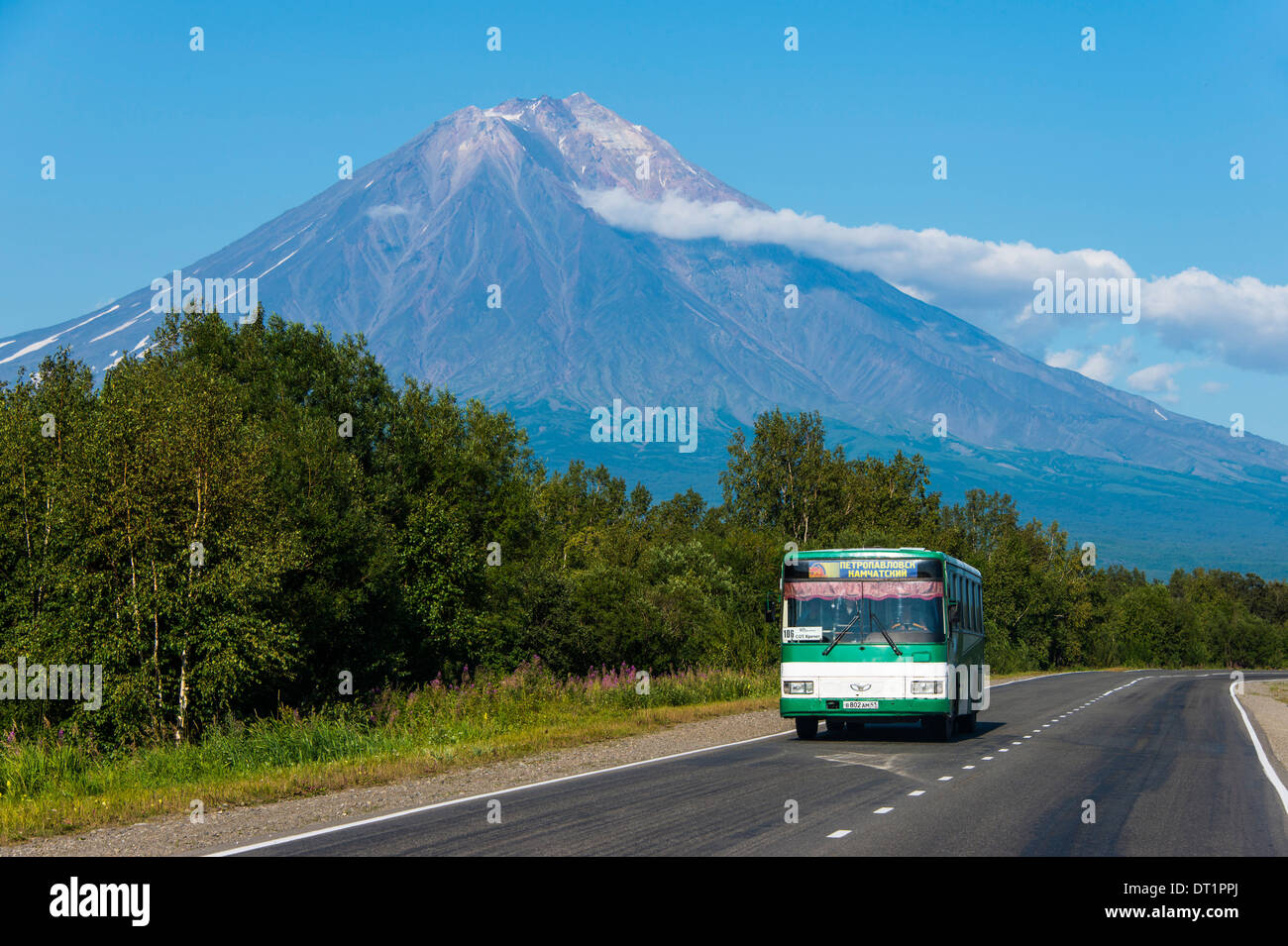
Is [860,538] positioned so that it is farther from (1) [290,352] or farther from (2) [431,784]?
(2) [431,784]

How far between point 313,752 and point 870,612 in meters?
9.69

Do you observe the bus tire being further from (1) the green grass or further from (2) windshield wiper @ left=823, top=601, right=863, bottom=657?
(1) the green grass

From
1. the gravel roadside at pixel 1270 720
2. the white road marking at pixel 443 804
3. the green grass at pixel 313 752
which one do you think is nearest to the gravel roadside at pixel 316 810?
the white road marking at pixel 443 804

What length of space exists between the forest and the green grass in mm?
2805

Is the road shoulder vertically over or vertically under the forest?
under

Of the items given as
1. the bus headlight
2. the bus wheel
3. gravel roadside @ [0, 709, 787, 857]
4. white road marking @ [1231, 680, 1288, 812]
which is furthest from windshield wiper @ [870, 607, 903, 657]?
white road marking @ [1231, 680, 1288, 812]

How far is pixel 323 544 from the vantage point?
119 ft

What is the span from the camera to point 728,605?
51969mm

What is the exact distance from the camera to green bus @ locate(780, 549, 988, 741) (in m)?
20.0

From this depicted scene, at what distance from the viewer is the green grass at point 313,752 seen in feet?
40.5

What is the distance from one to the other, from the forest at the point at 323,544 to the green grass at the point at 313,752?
2.80m

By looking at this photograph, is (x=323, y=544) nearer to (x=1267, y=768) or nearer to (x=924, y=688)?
(x=924, y=688)
